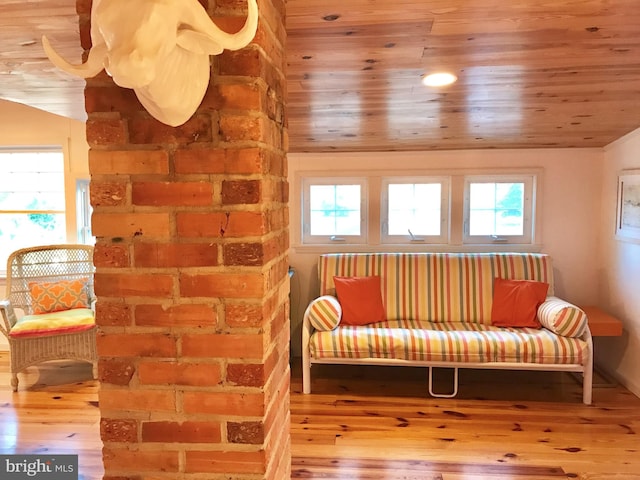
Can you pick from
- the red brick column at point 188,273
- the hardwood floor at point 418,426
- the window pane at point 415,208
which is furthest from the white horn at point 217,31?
the window pane at point 415,208

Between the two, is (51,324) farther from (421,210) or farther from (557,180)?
(557,180)

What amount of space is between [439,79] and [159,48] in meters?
1.77

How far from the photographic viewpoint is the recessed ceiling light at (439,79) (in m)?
2.32

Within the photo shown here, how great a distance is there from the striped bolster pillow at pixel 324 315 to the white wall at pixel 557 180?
71 centimetres

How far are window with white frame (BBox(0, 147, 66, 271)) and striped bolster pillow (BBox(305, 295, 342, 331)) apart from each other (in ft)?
8.13

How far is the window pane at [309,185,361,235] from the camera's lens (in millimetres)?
3922

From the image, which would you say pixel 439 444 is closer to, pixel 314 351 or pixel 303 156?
pixel 314 351

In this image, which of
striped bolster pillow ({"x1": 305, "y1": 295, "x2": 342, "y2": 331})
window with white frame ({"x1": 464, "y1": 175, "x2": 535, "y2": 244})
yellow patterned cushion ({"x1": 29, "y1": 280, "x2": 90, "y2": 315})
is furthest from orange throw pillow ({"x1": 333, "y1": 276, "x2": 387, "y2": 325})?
yellow patterned cushion ({"x1": 29, "y1": 280, "x2": 90, "y2": 315})

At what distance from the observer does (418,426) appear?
275cm

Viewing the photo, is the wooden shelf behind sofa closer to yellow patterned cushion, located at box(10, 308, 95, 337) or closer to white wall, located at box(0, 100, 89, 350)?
yellow patterned cushion, located at box(10, 308, 95, 337)

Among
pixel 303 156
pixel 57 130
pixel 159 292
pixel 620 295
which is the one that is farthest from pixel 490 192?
pixel 57 130

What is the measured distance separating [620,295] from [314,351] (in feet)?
7.23

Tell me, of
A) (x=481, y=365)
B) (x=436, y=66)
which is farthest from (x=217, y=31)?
(x=481, y=365)

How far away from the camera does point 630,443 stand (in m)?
2.53
